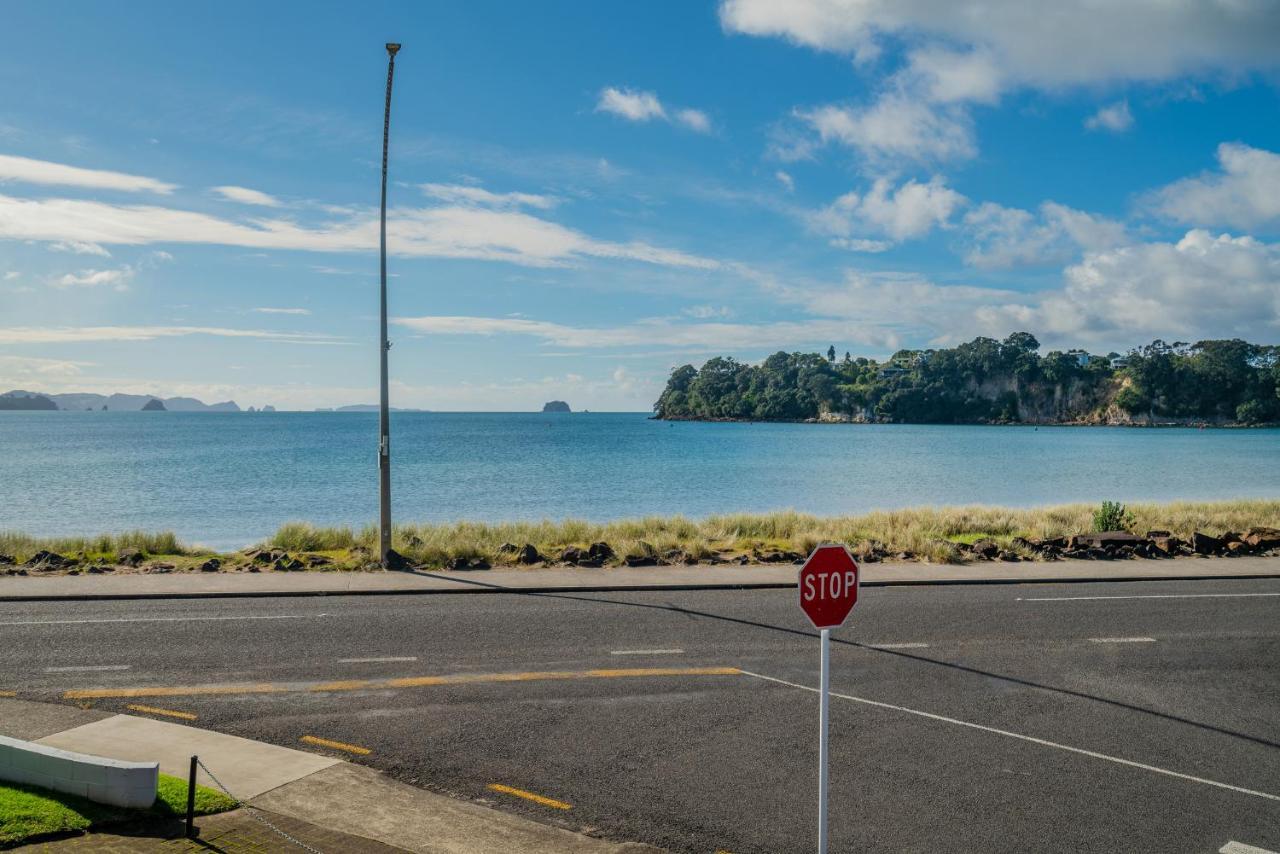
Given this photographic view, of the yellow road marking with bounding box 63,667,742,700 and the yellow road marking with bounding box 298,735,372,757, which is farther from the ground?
the yellow road marking with bounding box 63,667,742,700

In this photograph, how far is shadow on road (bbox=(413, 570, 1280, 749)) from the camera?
993 cm

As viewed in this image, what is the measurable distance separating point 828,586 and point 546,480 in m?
58.5

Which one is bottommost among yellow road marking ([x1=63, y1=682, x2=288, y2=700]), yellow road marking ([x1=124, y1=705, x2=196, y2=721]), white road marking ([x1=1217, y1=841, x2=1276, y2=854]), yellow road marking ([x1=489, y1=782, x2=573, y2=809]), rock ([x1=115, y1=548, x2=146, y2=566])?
white road marking ([x1=1217, y1=841, x2=1276, y2=854])

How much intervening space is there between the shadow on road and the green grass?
8731mm

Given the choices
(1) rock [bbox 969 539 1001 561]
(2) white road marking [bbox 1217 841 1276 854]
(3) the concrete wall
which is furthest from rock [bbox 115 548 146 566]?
(2) white road marking [bbox 1217 841 1276 854]

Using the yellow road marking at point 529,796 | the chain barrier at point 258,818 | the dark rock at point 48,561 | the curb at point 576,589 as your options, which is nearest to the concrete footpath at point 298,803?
the chain barrier at point 258,818

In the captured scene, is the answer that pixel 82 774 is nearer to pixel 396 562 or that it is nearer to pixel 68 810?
pixel 68 810

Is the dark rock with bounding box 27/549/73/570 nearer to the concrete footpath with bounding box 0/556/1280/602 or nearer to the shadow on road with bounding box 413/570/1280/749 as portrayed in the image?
the concrete footpath with bounding box 0/556/1280/602

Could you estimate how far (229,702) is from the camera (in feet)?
33.1

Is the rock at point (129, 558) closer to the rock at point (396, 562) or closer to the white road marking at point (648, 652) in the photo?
the rock at point (396, 562)

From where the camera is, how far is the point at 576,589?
17.0 metres

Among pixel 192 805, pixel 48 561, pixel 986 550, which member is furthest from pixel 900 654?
pixel 48 561

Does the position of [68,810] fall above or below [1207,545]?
below

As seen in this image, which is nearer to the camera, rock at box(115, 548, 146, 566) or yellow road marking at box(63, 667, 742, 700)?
yellow road marking at box(63, 667, 742, 700)
